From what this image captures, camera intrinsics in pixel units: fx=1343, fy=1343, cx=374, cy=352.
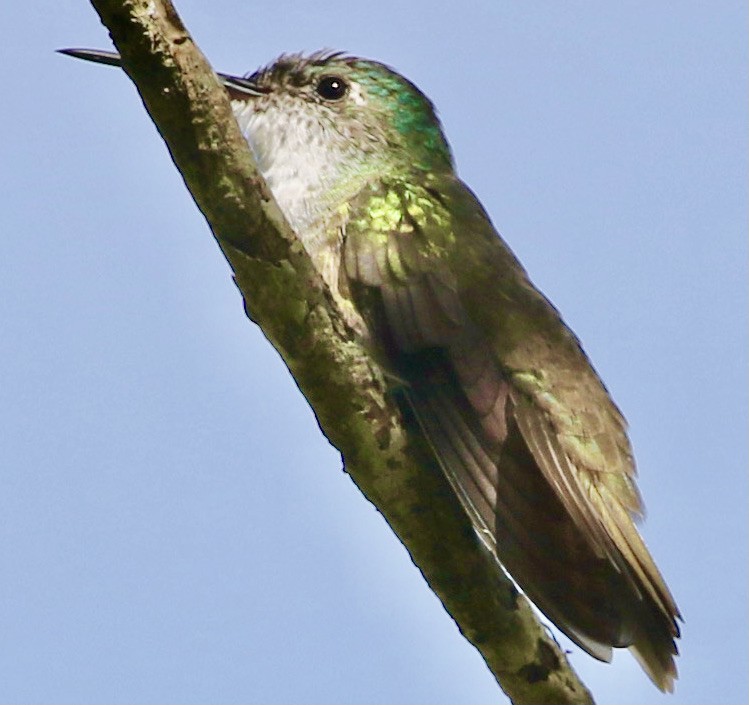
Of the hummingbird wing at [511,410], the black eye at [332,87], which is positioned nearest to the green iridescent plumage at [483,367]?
the hummingbird wing at [511,410]

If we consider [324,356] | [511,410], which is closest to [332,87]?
[511,410]

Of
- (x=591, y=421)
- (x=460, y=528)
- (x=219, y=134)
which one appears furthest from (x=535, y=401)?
(x=219, y=134)

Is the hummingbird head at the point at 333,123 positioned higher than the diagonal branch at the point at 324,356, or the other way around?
the hummingbird head at the point at 333,123

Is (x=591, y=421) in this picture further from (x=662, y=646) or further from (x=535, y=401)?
(x=662, y=646)

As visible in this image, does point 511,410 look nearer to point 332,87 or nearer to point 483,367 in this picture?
point 483,367

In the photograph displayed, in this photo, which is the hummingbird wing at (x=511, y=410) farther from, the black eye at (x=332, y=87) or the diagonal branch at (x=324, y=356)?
the black eye at (x=332, y=87)

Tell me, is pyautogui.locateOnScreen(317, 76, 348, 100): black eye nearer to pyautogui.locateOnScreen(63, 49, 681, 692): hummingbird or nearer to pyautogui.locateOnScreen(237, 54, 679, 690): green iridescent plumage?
pyautogui.locateOnScreen(63, 49, 681, 692): hummingbird
